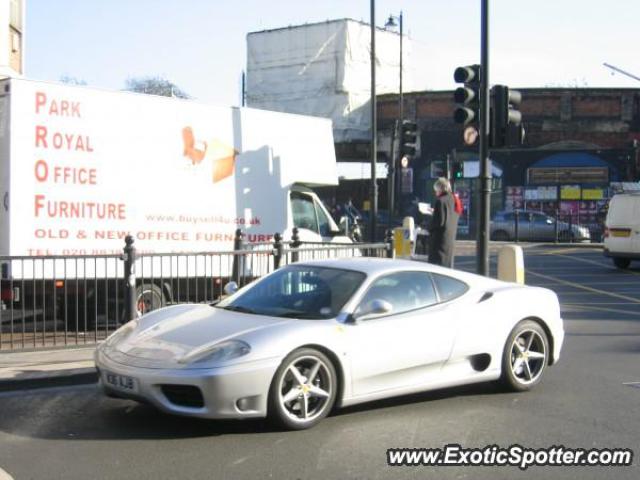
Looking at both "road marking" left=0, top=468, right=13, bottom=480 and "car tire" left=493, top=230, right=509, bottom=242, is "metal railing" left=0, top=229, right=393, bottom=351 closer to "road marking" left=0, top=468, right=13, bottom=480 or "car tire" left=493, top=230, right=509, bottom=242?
"road marking" left=0, top=468, right=13, bottom=480

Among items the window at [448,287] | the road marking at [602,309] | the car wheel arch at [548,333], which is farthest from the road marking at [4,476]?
the road marking at [602,309]

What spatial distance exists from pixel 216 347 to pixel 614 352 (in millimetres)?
5763

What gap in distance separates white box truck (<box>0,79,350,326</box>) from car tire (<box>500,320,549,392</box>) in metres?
4.57

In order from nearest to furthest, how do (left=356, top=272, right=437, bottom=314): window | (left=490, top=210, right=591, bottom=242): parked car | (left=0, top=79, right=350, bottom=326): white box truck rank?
(left=356, top=272, right=437, bottom=314): window, (left=0, top=79, right=350, bottom=326): white box truck, (left=490, top=210, right=591, bottom=242): parked car

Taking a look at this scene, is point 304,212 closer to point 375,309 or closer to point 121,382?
point 375,309

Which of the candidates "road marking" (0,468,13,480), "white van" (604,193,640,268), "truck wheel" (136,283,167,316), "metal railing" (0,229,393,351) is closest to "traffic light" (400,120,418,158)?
"white van" (604,193,640,268)

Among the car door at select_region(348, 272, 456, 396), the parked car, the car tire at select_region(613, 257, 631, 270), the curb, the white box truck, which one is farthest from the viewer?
the parked car

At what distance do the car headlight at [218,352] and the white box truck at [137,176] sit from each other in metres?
3.95

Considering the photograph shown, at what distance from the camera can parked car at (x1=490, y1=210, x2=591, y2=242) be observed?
34.8 meters

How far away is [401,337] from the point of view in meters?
6.80

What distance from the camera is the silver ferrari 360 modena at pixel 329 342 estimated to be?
5.98m

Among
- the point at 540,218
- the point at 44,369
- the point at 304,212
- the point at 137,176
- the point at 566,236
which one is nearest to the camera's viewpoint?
the point at 44,369

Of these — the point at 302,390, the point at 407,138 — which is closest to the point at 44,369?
the point at 302,390

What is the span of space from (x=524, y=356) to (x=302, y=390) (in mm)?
2494
